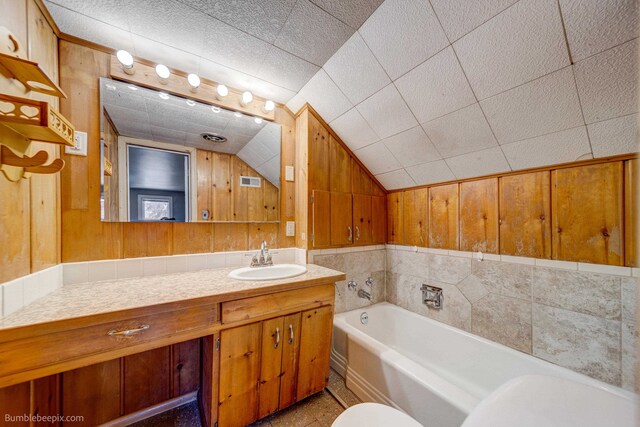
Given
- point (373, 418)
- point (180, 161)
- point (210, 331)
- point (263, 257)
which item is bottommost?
point (373, 418)

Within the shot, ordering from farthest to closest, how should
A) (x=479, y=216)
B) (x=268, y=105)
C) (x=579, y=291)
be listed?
(x=268, y=105), (x=479, y=216), (x=579, y=291)

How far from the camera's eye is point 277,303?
1316 millimetres

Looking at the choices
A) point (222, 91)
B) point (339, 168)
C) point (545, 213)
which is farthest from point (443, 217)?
point (222, 91)

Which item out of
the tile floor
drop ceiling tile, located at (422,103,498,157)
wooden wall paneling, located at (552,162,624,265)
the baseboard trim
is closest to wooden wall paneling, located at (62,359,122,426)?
the baseboard trim

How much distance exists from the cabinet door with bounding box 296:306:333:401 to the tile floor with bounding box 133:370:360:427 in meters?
0.09

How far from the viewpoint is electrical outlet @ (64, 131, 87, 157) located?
1.27 m

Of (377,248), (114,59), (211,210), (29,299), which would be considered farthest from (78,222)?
(377,248)

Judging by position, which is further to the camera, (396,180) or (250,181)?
(396,180)

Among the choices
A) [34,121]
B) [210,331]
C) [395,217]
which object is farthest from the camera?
[395,217]

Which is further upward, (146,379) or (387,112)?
(387,112)

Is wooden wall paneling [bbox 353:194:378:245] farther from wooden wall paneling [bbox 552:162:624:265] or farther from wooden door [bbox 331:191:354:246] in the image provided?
wooden wall paneling [bbox 552:162:624:265]

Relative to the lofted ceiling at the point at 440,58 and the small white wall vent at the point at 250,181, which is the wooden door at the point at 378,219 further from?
the small white wall vent at the point at 250,181

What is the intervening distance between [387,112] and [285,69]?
0.77m

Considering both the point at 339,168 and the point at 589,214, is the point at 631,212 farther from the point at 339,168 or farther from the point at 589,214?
the point at 339,168
